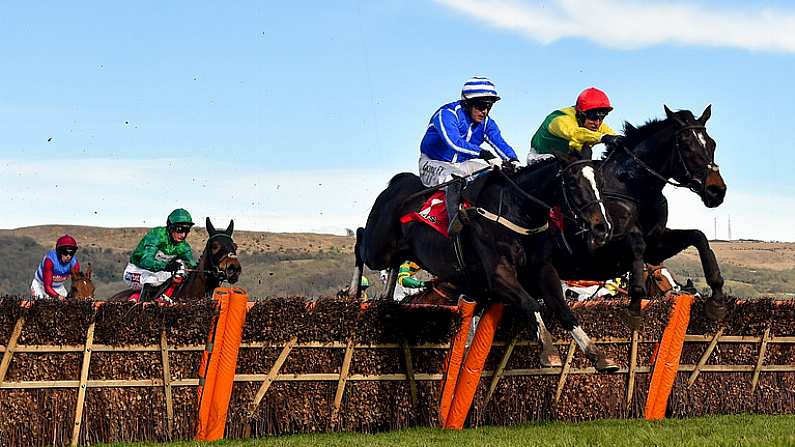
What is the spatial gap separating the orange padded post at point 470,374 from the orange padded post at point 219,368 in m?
2.04

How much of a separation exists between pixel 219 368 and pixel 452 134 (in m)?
3.54

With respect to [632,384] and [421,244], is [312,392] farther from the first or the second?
[632,384]

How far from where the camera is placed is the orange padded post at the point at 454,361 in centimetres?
990

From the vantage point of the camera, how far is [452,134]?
11.2 metres

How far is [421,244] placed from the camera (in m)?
11.3

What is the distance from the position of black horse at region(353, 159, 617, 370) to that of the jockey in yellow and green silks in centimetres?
85

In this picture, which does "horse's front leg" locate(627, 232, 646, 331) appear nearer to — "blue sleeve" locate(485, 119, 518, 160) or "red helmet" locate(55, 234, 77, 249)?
"blue sleeve" locate(485, 119, 518, 160)

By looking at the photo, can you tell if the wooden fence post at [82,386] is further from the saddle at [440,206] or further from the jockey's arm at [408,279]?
the jockey's arm at [408,279]

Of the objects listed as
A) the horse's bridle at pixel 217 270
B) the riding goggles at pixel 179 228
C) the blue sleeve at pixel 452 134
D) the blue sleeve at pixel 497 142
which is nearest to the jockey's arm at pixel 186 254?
the riding goggles at pixel 179 228

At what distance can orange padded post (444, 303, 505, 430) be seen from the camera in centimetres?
988

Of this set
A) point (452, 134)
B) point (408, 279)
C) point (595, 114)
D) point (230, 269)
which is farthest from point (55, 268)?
point (595, 114)

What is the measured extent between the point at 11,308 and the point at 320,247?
75617 millimetres

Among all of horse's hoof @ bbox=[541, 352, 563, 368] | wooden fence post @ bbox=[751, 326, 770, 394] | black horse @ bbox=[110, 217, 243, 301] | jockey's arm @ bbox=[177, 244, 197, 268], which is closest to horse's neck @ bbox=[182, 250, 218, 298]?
black horse @ bbox=[110, 217, 243, 301]

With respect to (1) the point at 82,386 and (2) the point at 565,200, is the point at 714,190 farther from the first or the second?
(1) the point at 82,386
